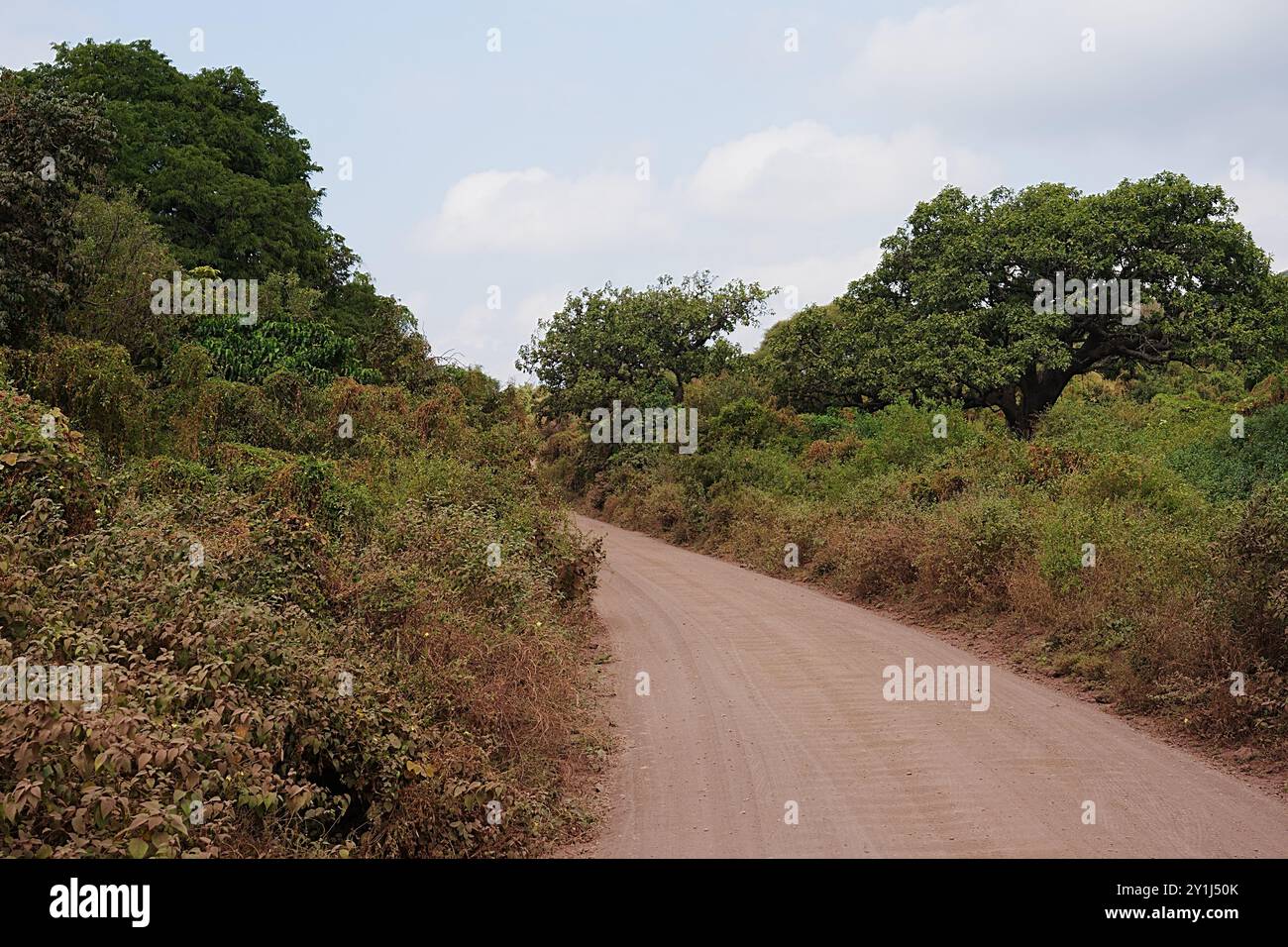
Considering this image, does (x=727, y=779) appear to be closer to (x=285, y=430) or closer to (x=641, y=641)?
(x=641, y=641)

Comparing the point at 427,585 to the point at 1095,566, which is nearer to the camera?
the point at 427,585

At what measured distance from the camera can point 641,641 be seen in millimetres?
14586

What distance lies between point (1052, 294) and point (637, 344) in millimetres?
14792


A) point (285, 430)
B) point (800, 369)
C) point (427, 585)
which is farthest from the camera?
point (800, 369)

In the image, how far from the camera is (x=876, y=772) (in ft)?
28.0

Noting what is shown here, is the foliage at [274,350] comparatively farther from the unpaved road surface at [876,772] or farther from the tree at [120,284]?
the unpaved road surface at [876,772]

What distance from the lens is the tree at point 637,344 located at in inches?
1487

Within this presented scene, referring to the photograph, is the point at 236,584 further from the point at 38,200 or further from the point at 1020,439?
the point at 1020,439

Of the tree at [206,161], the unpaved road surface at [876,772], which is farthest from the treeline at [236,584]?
the tree at [206,161]

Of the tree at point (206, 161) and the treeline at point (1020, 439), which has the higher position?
the tree at point (206, 161)

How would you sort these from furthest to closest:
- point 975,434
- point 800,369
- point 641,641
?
point 800,369
point 975,434
point 641,641

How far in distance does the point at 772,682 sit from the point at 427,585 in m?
4.15

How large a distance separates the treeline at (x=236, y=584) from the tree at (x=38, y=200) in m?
0.04
